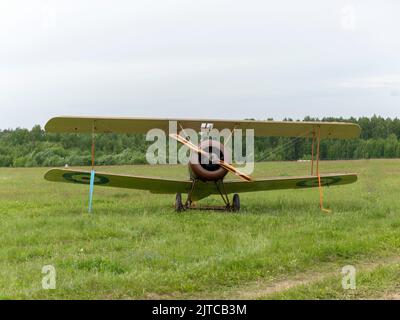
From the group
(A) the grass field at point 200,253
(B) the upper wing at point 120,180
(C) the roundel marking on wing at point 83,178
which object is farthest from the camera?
(C) the roundel marking on wing at point 83,178

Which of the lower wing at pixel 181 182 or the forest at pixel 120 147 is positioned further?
the forest at pixel 120 147

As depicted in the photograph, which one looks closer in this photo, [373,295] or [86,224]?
[373,295]

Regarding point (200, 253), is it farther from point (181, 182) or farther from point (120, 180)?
point (120, 180)

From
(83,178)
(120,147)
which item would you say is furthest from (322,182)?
(120,147)

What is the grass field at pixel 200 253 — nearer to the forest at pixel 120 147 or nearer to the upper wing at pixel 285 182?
the upper wing at pixel 285 182

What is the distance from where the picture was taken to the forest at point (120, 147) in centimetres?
4581

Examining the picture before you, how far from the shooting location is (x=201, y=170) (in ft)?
40.4

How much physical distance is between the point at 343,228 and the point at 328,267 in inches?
117

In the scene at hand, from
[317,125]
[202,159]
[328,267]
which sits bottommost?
[328,267]

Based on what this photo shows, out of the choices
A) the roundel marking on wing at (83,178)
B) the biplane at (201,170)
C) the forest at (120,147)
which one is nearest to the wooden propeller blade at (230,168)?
the biplane at (201,170)

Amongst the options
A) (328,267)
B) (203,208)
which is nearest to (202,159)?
(203,208)

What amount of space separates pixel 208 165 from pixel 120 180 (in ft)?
7.89
